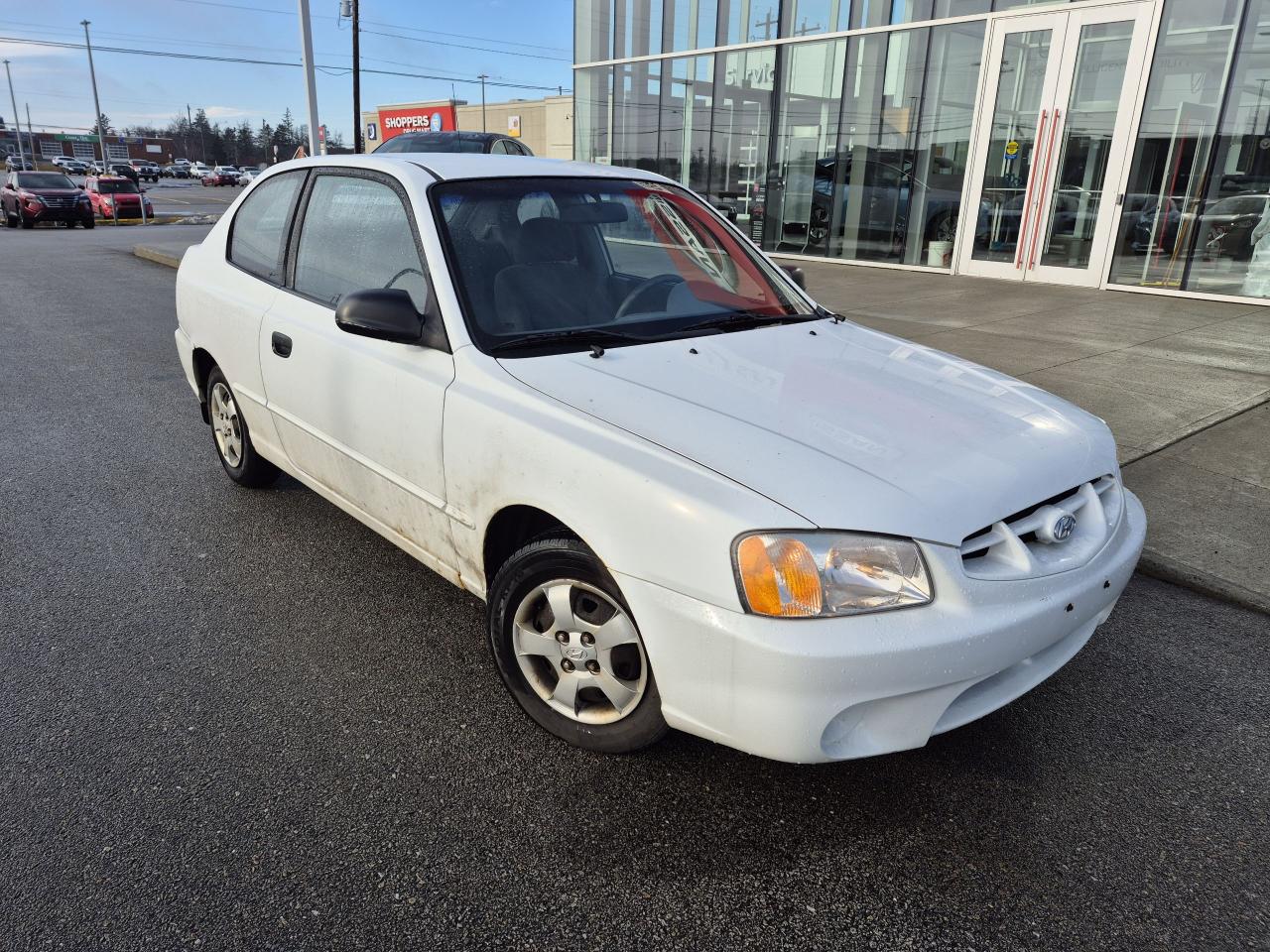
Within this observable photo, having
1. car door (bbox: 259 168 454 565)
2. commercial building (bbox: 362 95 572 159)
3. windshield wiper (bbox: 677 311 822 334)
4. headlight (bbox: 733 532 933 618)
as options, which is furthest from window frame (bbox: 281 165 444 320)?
commercial building (bbox: 362 95 572 159)

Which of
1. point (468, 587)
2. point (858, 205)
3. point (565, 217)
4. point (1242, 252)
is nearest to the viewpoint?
point (468, 587)

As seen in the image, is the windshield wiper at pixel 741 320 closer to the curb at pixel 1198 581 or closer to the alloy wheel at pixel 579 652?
the alloy wheel at pixel 579 652

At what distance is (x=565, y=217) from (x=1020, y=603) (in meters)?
2.15

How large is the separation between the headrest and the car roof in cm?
25

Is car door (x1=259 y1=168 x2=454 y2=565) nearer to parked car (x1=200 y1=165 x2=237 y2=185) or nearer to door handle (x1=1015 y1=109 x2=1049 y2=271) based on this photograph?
door handle (x1=1015 y1=109 x2=1049 y2=271)

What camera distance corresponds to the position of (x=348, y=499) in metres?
3.58

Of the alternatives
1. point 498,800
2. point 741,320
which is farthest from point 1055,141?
point 498,800

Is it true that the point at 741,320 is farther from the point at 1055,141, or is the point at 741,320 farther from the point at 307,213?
the point at 1055,141

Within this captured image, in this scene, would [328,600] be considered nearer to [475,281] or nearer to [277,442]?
[277,442]

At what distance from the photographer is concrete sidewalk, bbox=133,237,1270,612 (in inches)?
165

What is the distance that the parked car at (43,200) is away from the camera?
26406 millimetres

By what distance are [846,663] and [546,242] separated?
1956 millimetres

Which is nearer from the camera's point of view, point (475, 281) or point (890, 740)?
point (890, 740)

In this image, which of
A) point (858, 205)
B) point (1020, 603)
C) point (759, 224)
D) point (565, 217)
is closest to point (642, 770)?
point (1020, 603)
